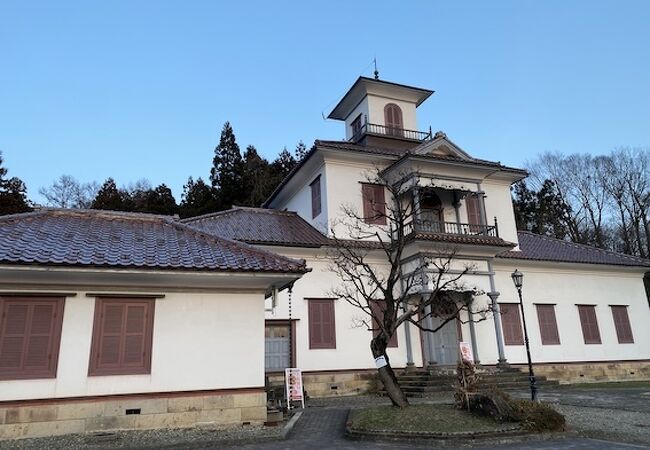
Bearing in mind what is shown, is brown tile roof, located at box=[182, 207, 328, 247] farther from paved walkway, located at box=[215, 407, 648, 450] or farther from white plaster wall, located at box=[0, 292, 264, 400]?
paved walkway, located at box=[215, 407, 648, 450]

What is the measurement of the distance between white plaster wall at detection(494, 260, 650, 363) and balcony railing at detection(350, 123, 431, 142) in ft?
24.9

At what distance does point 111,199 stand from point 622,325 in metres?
34.1

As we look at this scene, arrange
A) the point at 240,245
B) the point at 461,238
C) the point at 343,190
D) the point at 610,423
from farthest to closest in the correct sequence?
the point at 343,190
the point at 461,238
the point at 240,245
the point at 610,423

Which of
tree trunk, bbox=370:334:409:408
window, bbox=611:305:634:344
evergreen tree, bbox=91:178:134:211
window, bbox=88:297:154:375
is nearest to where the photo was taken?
window, bbox=88:297:154:375

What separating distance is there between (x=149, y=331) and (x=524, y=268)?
55.6 feet

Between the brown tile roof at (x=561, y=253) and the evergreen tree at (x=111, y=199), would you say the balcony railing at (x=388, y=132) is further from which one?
the evergreen tree at (x=111, y=199)

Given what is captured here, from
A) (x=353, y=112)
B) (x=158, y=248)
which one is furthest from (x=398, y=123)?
(x=158, y=248)

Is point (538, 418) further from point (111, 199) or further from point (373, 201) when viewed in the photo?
point (111, 199)

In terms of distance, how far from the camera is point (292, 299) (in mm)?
17109

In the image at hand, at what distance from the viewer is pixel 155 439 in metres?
8.68

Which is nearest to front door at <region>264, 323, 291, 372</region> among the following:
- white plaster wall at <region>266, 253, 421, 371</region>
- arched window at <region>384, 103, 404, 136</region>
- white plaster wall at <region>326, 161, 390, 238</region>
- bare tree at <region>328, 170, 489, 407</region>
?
white plaster wall at <region>266, 253, 421, 371</region>

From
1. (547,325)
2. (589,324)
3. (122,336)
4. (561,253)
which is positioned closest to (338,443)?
(122,336)

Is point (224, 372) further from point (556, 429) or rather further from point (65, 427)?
point (556, 429)

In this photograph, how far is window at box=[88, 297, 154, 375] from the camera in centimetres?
962
